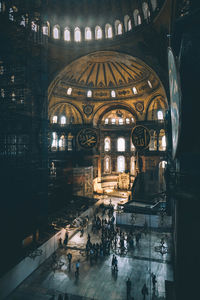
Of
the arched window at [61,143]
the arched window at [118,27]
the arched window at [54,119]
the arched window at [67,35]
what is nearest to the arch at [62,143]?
the arched window at [61,143]

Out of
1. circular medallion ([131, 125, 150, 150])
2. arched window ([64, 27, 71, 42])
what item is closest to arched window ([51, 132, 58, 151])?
arched window ([64, 27, 71, 42])

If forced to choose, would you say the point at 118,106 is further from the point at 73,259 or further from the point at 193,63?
the point at 193,63

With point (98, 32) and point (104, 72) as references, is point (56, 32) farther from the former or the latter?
point (104, 72)

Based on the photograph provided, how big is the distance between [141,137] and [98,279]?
7.47m

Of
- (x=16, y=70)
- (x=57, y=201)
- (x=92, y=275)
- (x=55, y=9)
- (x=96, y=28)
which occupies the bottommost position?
(x=92, y=275)

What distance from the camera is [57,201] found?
15.0 m

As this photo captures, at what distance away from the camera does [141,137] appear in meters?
11.4

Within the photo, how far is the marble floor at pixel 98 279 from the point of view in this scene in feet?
25.5

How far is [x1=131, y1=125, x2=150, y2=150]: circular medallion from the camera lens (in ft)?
37.0

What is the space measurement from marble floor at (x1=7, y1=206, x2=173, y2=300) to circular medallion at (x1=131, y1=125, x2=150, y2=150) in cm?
508

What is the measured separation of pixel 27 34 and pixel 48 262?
1193 centimetres

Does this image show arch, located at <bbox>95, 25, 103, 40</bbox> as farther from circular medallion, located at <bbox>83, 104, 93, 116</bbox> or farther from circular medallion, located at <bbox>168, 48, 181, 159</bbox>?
circular medallion, located at <bbox>168, 48, 181, 159</bbox>

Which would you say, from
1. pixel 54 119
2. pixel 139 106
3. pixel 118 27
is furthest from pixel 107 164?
pixel 118 27

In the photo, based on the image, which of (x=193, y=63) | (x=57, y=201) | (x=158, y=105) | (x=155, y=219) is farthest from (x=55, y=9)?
(x=155, y=219)
